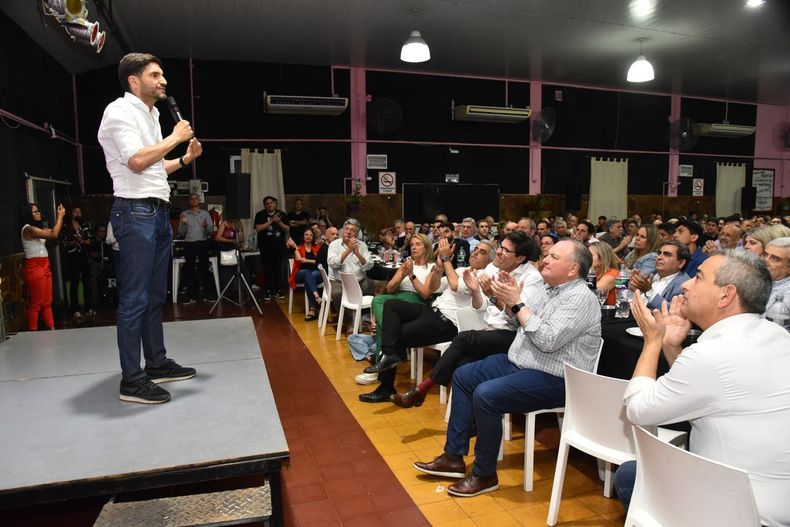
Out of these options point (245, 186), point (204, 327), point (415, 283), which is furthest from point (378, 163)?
point (204, 327)

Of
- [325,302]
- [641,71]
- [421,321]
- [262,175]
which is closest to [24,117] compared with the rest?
[262,175]

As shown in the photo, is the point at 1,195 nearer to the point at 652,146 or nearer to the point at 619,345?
the point at 619,345

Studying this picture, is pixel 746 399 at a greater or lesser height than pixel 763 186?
lesser

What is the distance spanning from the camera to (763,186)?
13.2 metres

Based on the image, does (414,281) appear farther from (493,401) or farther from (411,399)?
(493,401)

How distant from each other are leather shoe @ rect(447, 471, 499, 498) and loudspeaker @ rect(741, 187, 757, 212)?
515 inches

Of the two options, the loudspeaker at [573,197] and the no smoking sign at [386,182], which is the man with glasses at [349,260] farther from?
the loudspeaker at [573,197]

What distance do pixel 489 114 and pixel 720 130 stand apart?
5.78 metres

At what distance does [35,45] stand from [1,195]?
2.51m

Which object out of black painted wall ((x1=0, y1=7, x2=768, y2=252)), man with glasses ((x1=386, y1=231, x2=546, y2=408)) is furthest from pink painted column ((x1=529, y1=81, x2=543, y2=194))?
man with glasses ((x1=386, y1=231, x2=546, y2=408))

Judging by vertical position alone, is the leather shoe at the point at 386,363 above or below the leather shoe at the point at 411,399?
above

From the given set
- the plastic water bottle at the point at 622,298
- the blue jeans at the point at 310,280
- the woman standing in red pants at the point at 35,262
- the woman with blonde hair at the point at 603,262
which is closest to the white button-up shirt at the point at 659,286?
the plastic water bottle at the point at 622,298

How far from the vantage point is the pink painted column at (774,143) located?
43.0 feet

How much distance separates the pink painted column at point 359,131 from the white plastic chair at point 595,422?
317 inches
